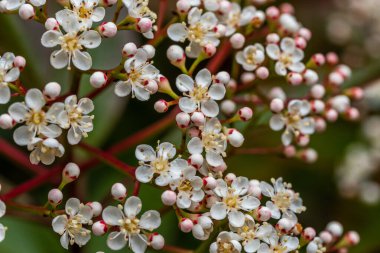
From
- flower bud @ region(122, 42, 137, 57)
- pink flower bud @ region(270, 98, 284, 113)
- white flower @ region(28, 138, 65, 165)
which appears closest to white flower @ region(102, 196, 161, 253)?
white flower @ region(28, 138, 65, 165)

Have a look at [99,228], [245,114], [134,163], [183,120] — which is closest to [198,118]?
[183,120]

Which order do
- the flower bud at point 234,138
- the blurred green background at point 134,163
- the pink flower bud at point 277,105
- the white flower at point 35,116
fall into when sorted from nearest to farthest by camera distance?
the white flower at point 35,116 → the flower bud at point 234,138 → the pink flower bud at point 277,105 → the blurred green background at point 134,163

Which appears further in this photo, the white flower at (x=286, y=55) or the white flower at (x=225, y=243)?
the white flower at (x=286, y=55)

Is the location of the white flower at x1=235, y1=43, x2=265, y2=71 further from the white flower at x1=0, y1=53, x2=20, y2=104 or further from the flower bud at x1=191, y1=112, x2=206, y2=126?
the white flower at x1=0, y1=53, x2=20, y2=104

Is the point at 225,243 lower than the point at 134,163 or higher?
higher

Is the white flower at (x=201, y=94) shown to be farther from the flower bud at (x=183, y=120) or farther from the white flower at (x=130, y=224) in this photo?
the white flower at (x=130, y=224)

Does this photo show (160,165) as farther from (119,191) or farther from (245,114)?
(245,114)

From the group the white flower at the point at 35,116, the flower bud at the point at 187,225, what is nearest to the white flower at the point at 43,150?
the white flower at the point at 35,116
